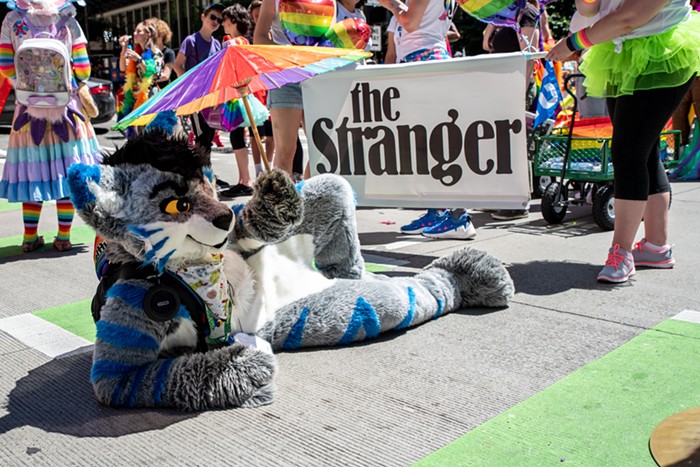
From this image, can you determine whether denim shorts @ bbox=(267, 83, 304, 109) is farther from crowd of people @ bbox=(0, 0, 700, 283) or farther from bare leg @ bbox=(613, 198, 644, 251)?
bare leg @ bbox=(613, 198, 644, 251)

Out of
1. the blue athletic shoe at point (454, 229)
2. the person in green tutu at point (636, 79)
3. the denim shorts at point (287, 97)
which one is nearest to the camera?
the person in green tutu at point (636, 79)

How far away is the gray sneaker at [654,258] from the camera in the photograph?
14.5 ft

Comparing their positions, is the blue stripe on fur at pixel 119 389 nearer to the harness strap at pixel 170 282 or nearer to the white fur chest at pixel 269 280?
the harness strap at pixel 170 282

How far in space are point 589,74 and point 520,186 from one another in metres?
0.77

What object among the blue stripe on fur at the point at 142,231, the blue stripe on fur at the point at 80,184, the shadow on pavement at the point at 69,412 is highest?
the blue stripe on fur at the point at 80,184

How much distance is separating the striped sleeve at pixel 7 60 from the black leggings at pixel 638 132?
4162 mm

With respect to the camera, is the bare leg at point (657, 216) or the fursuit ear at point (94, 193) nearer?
the fursuit ear at point (94, 193)

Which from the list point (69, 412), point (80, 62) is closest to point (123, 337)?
point (69, 412)

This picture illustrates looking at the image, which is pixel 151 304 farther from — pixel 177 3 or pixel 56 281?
pixel 177 3

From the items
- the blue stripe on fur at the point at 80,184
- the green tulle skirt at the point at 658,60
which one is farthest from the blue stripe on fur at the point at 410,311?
the green tulle skirt at the point at 658,60

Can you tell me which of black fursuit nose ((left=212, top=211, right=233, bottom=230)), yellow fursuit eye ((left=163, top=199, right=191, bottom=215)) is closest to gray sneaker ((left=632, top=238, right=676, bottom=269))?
black fursuit nose ((left=212, top=211, right=233, bottom=230))

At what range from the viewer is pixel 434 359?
123 inches

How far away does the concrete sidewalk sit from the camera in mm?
2420

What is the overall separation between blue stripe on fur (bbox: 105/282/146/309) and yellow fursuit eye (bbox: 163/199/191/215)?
1.05 feet
